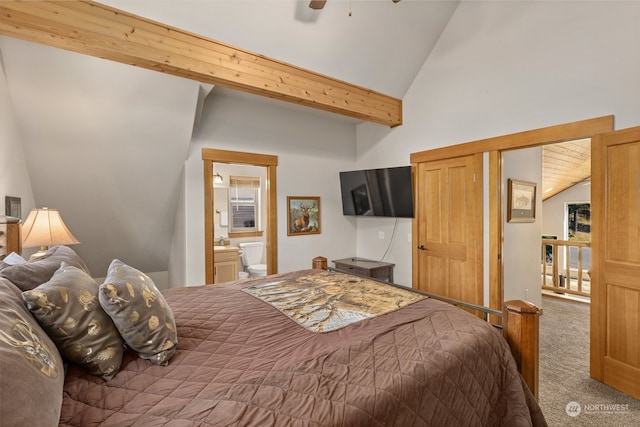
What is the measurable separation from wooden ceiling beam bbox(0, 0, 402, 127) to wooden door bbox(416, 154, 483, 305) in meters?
1.58

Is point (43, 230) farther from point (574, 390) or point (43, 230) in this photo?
point (574, 390)

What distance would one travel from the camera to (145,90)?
2889mm

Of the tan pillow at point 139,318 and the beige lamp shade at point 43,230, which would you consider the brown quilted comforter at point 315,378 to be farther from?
the beige lamp shade at point 43,230

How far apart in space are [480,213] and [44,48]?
4367mm

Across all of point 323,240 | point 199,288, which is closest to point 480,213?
point 323,240

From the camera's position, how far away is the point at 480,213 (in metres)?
3.44

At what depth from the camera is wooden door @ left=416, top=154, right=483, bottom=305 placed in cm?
349

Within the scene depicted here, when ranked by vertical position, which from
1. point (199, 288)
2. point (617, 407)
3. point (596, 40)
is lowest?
point (617, 407)

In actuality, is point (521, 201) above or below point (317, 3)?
below

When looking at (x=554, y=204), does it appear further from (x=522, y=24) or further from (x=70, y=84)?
(x=70, y=84)

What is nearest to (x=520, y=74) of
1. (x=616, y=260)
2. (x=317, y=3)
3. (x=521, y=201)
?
(x=521, y=201)

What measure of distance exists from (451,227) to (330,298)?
7.80 feet

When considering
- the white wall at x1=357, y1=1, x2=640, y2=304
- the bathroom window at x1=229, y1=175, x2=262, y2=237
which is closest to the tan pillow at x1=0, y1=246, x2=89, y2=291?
the white wall at x1=357, y1=1, x2=640, y2=304

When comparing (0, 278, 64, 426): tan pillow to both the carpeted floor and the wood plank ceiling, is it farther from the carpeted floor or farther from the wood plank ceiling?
the wood plank ceiling
